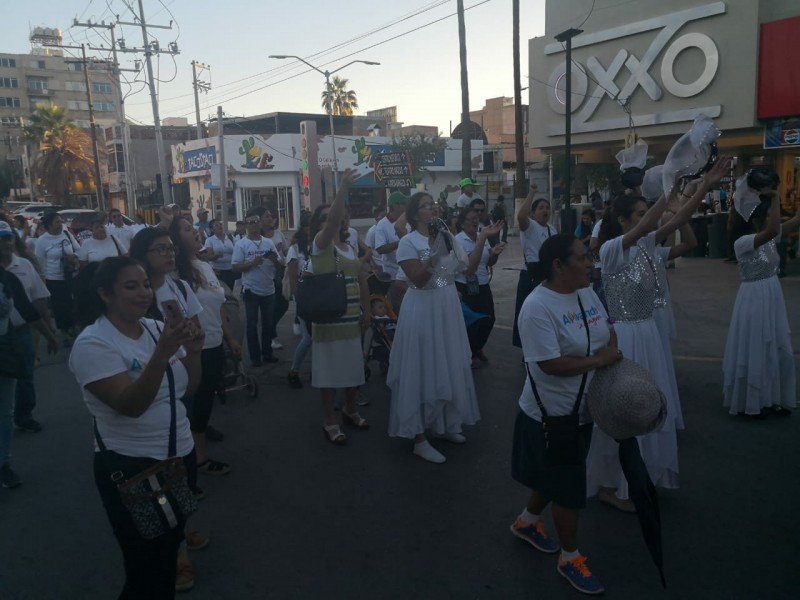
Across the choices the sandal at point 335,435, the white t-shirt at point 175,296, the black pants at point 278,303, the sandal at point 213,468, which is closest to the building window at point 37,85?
the black pants at point 278,303

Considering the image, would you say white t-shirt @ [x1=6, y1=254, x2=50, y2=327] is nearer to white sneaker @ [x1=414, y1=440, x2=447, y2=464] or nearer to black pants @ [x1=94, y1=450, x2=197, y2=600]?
white sneaker @ [x1=414, y1=440, x2=447, y2=464]

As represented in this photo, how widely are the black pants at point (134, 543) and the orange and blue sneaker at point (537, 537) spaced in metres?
2.02

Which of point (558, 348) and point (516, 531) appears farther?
point (516, 531)

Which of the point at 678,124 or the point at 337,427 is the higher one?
the point at 678,124

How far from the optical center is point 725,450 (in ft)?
16.7

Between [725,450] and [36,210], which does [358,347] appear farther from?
[36,210]

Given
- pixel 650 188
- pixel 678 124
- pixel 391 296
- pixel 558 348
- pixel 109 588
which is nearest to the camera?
pixel 558 348

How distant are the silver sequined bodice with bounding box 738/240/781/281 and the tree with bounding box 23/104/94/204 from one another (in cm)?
4823

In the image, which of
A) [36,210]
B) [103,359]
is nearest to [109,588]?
[103,359]

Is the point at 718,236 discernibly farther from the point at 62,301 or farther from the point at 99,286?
the point at 99,286

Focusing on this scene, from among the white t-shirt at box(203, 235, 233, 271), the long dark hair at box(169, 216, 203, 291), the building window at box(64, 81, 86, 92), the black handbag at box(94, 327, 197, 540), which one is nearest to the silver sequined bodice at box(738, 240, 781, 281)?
the long dark hair at box(169, 216, 203, 291)

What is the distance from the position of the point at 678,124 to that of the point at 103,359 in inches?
746

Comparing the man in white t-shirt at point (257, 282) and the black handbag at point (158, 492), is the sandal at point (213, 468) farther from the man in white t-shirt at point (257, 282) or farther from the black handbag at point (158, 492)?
the man in white t-shirt at point (257, 282)

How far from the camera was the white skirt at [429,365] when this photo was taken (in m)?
5.12
